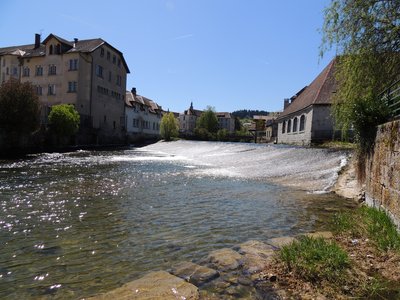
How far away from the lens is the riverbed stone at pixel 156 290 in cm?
421

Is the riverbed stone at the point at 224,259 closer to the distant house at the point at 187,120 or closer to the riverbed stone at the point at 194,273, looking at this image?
the riverbed stone at the point at 194,273

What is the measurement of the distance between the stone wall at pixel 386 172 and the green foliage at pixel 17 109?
3025 centimetres

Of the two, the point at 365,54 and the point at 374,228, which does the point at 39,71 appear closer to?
the point at 365,54

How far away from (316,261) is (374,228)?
224cm

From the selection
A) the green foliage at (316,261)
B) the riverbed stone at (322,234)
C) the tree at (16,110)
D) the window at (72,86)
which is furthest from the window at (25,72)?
the green foliage at (316,261)

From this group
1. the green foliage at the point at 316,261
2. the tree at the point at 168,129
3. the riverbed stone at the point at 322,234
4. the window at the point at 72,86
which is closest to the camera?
the green foliage at the point at 316,261

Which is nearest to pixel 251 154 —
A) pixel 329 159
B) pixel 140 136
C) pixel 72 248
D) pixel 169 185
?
pixel 329 159

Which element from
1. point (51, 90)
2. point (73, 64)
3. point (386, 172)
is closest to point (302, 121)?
point (386, 172)

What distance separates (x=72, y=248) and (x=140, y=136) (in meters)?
62.9

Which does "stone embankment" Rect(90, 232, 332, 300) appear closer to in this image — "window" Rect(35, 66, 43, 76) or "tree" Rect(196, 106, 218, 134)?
"window" Rect(35, 66, 43, 76)

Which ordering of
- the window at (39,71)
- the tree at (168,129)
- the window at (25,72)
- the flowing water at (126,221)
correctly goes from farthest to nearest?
the tree at (168,129)
the window at (25,72)
the window at (39,71)
the flowing water at (126,221)

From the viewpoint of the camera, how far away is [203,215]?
8852mm

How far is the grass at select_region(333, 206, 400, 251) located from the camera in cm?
557

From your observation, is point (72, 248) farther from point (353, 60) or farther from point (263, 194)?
point (353, 60)
